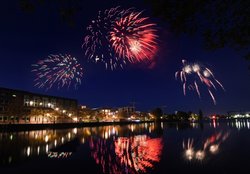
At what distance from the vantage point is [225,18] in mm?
7297

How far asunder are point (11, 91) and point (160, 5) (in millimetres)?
77310

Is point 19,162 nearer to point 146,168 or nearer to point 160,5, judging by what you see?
point 146,168

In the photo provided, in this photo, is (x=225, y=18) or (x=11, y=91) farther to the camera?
(x=11, y=91)

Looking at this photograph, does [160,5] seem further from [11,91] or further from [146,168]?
[11,91]

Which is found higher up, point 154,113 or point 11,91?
point 11,91

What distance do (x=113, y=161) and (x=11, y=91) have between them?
66.4 metres

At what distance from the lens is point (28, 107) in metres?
78.4

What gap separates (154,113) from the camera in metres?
198

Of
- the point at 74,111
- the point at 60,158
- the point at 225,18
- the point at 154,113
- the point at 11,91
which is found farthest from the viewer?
the point at 154,113

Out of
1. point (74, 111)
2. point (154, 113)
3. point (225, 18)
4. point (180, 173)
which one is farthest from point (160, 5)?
point (154, 113)

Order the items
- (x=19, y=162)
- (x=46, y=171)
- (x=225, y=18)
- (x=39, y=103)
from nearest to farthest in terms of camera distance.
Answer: (x=225, y=18), (x=46, y=171), (x=19, y=162), (x=39, y=103)

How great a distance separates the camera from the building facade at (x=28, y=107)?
6994cm

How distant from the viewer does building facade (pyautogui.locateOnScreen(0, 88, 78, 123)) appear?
69.9 metres

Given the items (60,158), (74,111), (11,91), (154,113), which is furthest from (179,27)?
(154,113)
